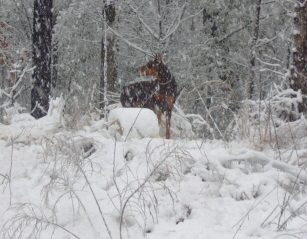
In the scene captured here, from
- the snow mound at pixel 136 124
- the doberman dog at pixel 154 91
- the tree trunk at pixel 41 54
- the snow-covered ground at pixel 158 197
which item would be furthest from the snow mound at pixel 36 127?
the tree trunk at pixel 41 54

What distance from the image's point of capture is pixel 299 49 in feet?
22.2

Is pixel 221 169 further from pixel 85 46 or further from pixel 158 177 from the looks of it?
pixel 85 46

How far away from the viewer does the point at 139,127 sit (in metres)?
4.47

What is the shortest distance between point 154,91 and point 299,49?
2.99 meters

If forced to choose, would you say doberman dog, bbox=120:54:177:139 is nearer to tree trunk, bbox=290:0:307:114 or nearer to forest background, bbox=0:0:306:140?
tree trunk, bbox=290:0:307:114

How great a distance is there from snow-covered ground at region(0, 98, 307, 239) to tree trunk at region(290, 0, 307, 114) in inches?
152

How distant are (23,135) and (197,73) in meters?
10.9

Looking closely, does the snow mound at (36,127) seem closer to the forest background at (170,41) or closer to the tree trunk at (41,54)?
the tree trunk at (41,54)

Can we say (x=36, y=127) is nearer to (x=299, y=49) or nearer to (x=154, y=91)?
(x=154, y=91)

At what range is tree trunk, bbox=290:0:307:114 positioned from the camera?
662 centimetres

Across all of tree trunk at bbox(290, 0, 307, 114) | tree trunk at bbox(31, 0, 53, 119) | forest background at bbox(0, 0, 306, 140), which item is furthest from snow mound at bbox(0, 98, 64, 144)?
forest background at bbox(0, 0, 306, 140)

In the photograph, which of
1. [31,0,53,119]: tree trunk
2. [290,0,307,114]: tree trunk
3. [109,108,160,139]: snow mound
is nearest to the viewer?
[109,108,160,139]: snow mound

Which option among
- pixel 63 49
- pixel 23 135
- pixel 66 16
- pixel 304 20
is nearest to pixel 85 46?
pixel 63 49

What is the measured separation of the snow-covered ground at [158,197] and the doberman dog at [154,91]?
413 centimetres
